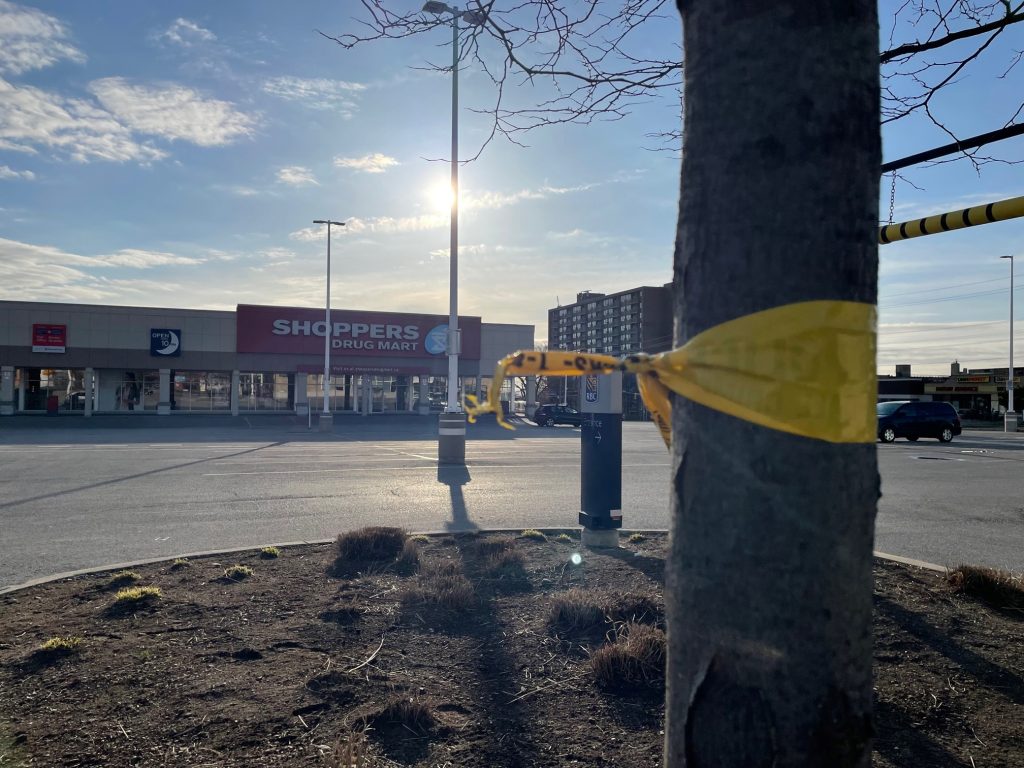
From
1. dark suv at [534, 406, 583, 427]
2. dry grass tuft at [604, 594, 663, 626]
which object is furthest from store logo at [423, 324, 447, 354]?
dry grass tuft at [604, 594, 663, 626]

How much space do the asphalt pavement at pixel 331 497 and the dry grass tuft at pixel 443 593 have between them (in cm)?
302

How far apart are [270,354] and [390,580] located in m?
38.8

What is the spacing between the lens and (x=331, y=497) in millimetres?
10898

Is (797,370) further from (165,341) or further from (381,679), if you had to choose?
(165,341)

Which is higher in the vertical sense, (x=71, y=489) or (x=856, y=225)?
(x=856, y=225)

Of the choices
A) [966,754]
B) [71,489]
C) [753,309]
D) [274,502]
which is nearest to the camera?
[753,309]

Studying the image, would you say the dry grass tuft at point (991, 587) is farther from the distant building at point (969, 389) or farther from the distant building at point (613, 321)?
the distant building at point (969, 389)

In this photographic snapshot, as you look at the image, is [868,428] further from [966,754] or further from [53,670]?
[53,670]

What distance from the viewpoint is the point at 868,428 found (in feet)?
4.40

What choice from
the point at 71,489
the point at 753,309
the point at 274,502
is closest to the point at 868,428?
the point at 753,309

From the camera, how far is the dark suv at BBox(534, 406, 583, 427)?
3866 cm

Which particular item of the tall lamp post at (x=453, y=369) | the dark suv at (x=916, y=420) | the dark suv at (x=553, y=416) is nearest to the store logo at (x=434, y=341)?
the dark suv at (x=553, y=416)

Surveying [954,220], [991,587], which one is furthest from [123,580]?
[991,587]

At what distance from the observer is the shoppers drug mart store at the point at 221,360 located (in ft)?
126
